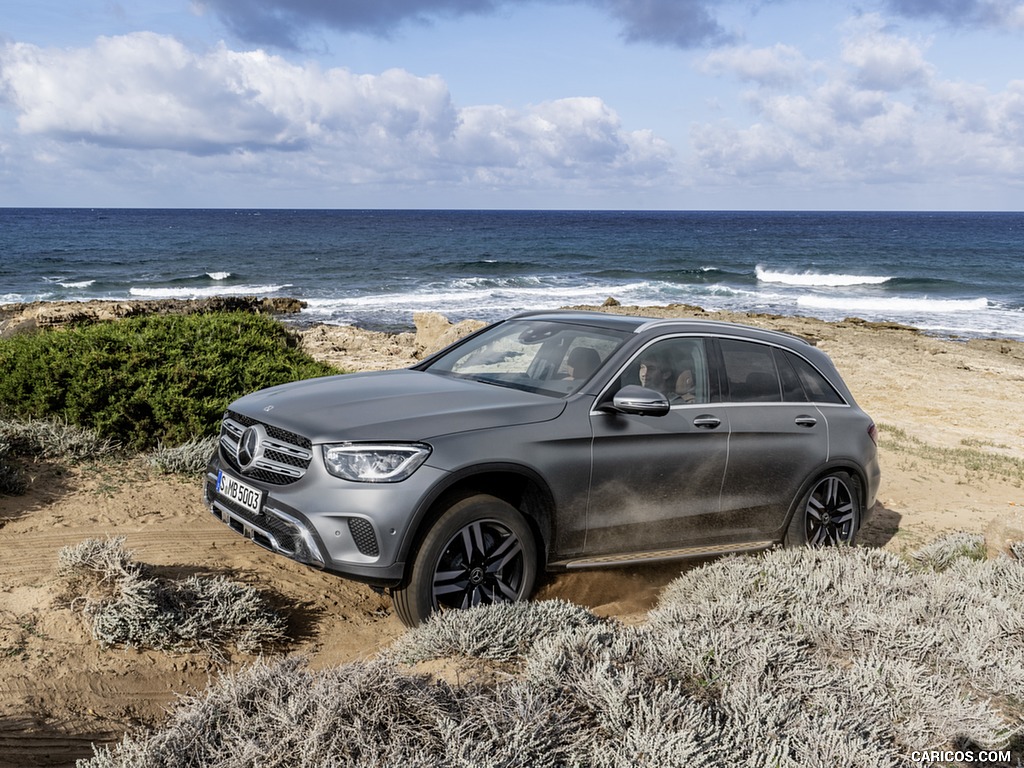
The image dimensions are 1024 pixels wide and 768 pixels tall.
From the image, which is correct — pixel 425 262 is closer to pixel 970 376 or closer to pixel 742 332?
pixel 970 376

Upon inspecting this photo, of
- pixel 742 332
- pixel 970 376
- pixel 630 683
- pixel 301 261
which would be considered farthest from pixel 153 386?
pixel 301 261

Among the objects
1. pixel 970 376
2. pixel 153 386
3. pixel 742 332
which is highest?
pixel 742 332

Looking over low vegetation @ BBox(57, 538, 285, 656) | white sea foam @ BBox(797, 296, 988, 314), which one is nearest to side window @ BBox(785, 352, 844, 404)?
low vegetation @ BBox(57, 538, 285, 656)

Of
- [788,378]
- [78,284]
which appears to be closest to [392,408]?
[788,378]

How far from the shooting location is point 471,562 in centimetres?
475

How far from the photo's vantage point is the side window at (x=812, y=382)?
21.0 feet

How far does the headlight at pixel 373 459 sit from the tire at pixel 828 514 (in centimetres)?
300

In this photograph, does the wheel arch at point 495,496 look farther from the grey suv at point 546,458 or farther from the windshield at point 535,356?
the windshield at point 535,356

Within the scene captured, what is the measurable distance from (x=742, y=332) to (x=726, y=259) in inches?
2141

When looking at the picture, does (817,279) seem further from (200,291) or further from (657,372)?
(657,372)

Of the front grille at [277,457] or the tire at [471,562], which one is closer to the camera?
the tire at [471,562]

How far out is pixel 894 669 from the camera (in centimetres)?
391

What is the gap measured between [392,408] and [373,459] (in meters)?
0.42

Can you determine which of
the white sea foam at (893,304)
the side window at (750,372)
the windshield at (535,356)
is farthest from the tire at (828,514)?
the white sea foam at (893,304)
